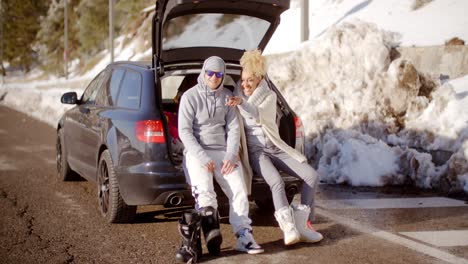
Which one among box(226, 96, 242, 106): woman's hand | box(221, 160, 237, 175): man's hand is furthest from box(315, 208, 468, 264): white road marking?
box(226, 96, 242, 106): woman's hand

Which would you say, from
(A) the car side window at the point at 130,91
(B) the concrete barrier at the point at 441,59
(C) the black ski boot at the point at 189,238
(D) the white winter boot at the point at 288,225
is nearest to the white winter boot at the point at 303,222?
(D) the white winter boot at the point at 288,225

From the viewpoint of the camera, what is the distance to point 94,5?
58969 mm

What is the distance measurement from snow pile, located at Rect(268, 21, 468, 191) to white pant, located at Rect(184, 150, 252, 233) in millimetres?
3792

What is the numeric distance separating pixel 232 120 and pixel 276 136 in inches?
20.2

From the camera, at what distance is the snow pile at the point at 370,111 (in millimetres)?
9000

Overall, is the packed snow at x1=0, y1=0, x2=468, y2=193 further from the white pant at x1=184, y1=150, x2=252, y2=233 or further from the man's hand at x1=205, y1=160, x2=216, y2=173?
the man's hand at x1=205, y1=160, x2=216, y2=173

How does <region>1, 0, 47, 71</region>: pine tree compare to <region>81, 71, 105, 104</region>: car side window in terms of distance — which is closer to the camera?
<region>81, 71, 105, 104</region>: car side window

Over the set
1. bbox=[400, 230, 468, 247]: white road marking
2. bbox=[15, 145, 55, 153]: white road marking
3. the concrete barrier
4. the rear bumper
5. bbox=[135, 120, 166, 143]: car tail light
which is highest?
the concrete barrier

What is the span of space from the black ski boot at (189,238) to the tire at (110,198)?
4.53 feet

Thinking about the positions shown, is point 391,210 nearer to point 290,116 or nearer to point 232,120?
point 290,116

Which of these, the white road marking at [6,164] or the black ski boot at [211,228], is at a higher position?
the black ski boot at [211,228]

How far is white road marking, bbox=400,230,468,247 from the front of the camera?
5.84 metres

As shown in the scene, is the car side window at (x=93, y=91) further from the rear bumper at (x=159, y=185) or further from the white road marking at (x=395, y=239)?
the white road marking at (x=395, y=239)

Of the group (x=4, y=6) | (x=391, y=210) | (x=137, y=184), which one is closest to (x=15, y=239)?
(x=137, y=184)
